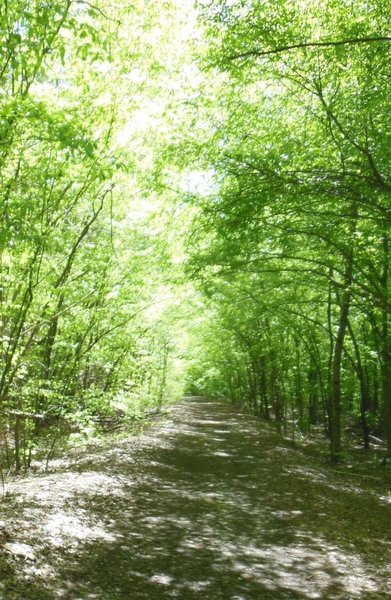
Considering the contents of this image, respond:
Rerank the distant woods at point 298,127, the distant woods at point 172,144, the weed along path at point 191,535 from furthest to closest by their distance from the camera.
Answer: the distant woods at point 298,127 < the distant woods at point 172,144 < the weed along path at point 191,535

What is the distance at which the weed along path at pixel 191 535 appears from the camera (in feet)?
16.4

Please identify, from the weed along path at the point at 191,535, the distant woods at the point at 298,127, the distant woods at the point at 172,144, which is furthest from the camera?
the distant woods at the point at 298,127

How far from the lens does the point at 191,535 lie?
6.75m

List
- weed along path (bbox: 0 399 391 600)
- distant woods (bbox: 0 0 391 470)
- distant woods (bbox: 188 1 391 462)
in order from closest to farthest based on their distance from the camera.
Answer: weed along path (bbox: 0 399 391 600), distant woods (bbox: 0 0 391 470), distant woods (bbox: 188 1 391 462)

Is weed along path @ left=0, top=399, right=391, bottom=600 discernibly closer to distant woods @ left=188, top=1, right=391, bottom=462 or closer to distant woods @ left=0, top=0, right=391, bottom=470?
distant woods @ left=0, top=0, right=391, bottom=470

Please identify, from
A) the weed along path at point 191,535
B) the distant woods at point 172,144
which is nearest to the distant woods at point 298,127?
the distant woods at point 172,144

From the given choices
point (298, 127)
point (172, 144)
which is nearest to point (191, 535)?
point (172, 144)

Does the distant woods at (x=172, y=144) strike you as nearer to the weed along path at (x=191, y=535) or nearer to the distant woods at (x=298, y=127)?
the distant woods at (x=298, y=127)

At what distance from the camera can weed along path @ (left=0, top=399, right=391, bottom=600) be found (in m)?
5.00

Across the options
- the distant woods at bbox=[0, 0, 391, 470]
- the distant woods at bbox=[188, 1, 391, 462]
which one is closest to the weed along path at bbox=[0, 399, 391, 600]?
the distant woods at bbox=[0, 0, 391, 470]

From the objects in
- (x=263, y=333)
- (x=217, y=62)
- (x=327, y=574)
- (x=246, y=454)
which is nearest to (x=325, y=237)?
(x=217, y=62)

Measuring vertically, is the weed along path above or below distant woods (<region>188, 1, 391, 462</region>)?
below

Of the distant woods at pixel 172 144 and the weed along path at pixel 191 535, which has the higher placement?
the distant woods at pixel 172 144

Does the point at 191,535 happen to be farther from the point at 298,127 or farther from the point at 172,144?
the point at 298,127
